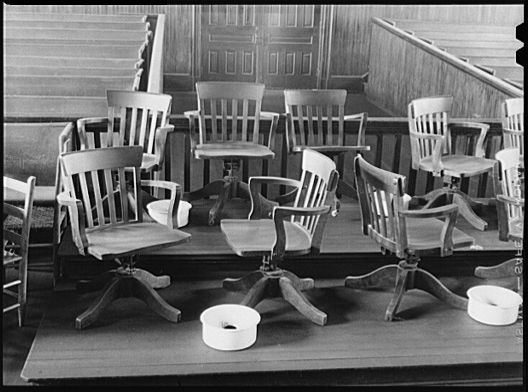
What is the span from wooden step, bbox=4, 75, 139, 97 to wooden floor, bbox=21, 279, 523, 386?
2477mm

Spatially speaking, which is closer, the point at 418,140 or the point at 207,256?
the point at 207,256

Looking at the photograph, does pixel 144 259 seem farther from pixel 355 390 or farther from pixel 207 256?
pixel 355 390

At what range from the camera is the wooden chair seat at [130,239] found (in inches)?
133

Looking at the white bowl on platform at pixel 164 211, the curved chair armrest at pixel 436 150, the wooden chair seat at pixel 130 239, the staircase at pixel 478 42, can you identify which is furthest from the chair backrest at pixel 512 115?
the staircase at pixel 478 42

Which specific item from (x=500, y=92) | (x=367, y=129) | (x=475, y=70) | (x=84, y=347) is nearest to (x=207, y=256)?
(x=84, y=347)

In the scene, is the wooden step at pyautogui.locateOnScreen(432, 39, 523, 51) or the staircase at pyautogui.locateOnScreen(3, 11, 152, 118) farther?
the wooden step at pyautogui.locateOnScreen(432, 39, 523, 51)

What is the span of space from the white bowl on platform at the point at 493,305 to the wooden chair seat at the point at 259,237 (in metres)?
0.94

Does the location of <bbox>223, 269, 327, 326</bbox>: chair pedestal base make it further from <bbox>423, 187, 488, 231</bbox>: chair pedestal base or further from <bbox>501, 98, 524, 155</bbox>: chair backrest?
<bbox>501, 98, 524, 155</bbox>: chair backrest

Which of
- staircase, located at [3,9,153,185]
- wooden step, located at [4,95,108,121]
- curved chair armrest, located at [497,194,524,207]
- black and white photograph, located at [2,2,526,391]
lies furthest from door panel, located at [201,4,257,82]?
curved chair armrest, located at [497,194,524,207]

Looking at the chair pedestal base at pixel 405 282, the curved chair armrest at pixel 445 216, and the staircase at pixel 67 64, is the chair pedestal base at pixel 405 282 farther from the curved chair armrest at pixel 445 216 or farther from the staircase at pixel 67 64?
the staircase at pixel 67 64

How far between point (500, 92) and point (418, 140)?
1711 millimetres

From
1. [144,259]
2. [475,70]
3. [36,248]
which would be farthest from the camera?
[475,70]

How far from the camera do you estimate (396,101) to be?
358 inches

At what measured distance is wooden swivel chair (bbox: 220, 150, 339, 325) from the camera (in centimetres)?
348
